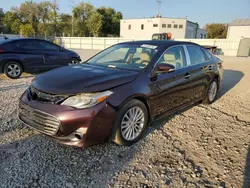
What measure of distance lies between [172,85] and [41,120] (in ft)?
7.25

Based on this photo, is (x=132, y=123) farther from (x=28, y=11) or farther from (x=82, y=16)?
(x=28, y=11)

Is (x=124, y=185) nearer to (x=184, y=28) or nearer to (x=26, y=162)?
(x=26, y=162)

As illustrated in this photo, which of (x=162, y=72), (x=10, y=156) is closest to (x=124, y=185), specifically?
(x=10, y=156)

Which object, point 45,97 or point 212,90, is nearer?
point 45,97

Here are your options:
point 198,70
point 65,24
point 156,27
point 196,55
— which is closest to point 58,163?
point 198,70

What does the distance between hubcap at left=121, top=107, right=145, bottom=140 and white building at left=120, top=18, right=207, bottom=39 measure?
42898 mm

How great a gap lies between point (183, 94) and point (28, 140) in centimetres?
283

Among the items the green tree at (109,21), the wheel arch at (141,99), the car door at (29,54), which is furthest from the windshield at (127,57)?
the green tree at (109,21)

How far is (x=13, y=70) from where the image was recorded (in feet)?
23.8

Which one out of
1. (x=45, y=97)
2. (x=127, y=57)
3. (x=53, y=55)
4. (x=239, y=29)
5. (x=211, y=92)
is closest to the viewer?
(x=45, y=97)

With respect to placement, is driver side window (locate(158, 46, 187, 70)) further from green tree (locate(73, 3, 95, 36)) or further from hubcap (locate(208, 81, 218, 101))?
green tree (locate(73, 3, 95, 36))

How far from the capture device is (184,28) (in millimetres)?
46375

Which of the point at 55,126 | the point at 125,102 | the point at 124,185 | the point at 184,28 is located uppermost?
the point at 184,28

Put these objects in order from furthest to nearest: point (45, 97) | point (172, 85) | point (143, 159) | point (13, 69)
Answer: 1. point (13, 69)
2. point (172, 85)
3. point (143, 159)
4. point (45, 97)
